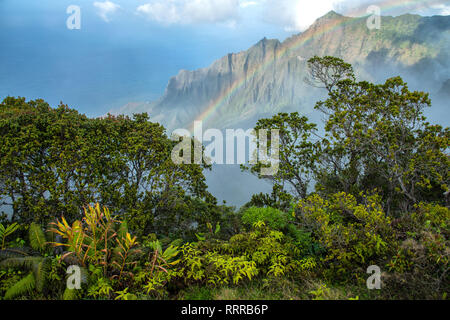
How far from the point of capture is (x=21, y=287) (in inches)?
183

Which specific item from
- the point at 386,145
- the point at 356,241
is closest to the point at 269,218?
the point at 356,241

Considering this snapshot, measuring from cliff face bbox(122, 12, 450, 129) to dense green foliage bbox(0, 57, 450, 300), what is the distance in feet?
256

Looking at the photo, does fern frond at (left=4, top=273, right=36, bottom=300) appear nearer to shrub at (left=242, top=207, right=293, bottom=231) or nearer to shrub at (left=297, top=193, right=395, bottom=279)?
shrub at (left=242, top=207, right=293, bottom=231)

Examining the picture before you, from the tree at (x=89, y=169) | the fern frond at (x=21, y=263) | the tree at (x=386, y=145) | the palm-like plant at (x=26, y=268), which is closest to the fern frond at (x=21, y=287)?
the palm-like plant at (x=26, y=268)

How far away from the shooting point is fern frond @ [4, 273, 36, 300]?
4.58 metres

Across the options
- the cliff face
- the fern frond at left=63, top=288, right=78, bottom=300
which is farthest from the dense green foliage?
the cliff face

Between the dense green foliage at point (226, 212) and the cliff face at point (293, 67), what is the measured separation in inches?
3077

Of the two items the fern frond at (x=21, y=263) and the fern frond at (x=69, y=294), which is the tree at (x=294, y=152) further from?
the fern frond at (x=21, y=263)

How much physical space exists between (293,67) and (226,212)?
13876cm

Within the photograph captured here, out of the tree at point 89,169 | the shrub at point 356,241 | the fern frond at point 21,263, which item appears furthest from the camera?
the tree at point 89,169

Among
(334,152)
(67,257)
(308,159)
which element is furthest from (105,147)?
(334,152)

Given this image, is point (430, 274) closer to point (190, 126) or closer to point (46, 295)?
point (46, 295)

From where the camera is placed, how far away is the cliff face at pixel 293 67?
318 ft

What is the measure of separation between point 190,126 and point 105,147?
14033 centimetres
